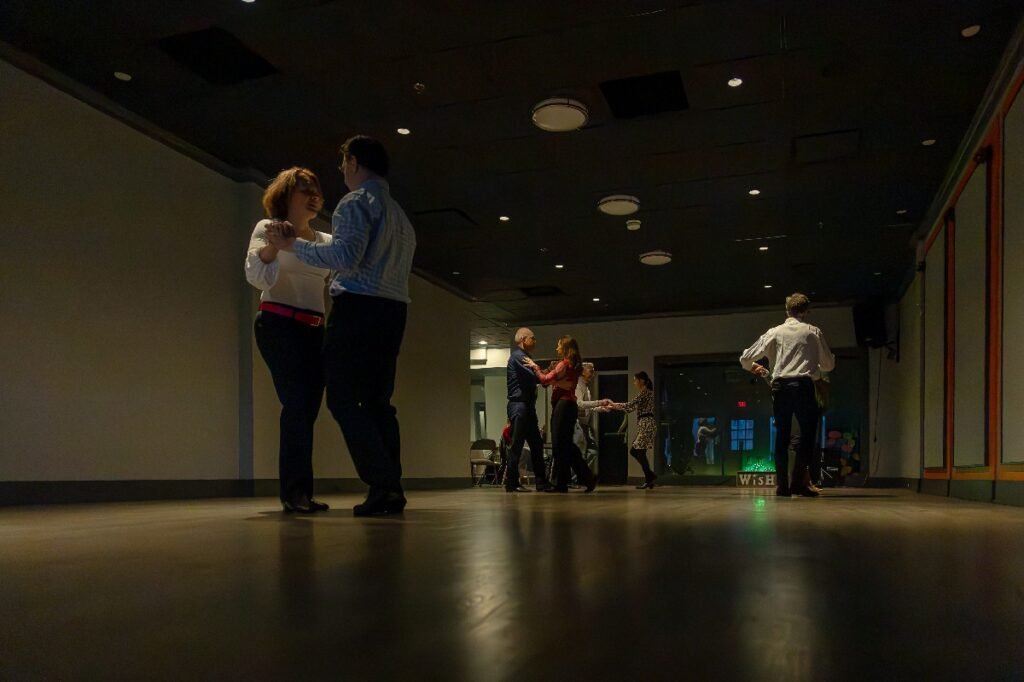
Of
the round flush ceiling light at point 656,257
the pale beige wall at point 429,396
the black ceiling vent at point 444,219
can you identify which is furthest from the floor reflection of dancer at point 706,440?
the black ceiling vent at point 444,219

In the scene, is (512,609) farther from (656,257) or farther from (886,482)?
(886,482)

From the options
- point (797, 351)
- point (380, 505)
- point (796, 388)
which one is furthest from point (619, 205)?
point (380, 505)

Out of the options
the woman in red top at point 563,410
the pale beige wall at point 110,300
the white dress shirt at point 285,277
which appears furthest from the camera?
the woman in red top at point 563,410

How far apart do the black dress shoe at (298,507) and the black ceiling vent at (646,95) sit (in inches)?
132

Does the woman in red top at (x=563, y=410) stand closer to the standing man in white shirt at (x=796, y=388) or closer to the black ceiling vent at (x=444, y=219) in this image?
the standing man in white shirt at (x=796, y=388)

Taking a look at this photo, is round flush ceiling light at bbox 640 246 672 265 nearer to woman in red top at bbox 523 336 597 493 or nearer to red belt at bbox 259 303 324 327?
woman in red top at bbox 523 336 597 493

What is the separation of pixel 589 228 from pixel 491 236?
1.11 m

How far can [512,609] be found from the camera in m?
0.77

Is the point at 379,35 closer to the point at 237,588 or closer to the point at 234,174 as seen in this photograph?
the point at 234,174

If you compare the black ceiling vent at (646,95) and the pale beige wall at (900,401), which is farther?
the pale beige wall at (900,401)

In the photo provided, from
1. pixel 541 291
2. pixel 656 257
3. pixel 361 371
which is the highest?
pixel 656 257

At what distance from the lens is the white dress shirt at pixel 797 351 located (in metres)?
4.89

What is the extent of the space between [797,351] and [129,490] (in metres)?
4.66

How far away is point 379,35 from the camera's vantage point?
4.22 m
